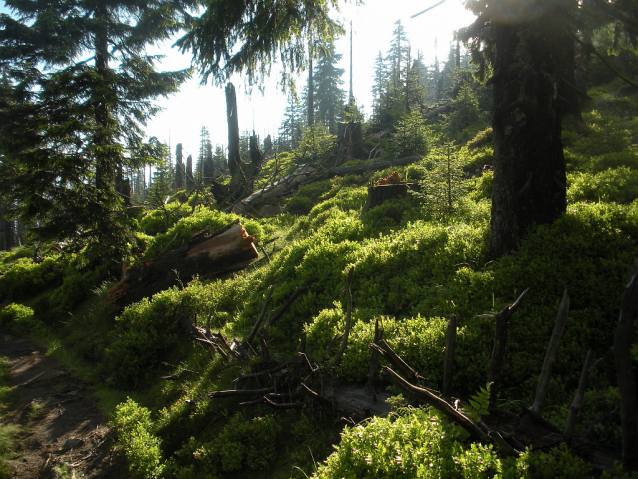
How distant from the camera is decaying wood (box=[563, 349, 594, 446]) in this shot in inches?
85.0

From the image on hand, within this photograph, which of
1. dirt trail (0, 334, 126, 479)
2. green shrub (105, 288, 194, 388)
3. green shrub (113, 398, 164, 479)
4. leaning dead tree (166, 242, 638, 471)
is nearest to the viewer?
leaning dead tree (166, 242, 638, 471)

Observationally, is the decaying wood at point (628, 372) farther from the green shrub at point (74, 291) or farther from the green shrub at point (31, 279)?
the green shrub at point (31, 279)

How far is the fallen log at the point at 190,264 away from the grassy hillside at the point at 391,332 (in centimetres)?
59

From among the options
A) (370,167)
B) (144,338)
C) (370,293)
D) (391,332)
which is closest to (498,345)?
(391,332)

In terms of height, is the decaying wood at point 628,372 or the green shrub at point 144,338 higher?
the decaying wood at point 628,372

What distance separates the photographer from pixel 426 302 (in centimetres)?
482

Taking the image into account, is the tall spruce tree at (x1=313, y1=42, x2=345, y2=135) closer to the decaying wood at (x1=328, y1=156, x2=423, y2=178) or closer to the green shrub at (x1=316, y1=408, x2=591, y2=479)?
the decaying wood at (x1=328, y1=156, x2=423, y2=178)

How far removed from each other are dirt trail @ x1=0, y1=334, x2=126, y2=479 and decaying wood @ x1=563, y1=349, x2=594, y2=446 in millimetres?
5242

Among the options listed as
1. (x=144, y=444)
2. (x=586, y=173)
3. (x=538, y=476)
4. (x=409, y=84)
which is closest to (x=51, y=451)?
(x=144, y=444)

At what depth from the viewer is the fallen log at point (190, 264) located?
9297mm

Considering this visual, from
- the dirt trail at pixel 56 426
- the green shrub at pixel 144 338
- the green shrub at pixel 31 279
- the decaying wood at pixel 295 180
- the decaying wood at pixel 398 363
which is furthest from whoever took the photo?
the decaying wood at pixel 295 180

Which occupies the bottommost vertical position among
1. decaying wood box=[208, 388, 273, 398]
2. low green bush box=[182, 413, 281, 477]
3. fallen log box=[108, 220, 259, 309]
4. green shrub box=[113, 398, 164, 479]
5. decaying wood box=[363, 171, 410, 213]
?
green shrub box=[113, 398, 164, 479]

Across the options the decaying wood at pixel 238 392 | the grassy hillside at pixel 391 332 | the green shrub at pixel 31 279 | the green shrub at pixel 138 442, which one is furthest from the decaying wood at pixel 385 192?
the green shrub at pixel 31 279

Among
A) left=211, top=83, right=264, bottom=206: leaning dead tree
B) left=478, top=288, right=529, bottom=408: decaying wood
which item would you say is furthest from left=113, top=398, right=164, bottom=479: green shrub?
left=211, top=83, right=264, bottom=206: leaning dead tree
